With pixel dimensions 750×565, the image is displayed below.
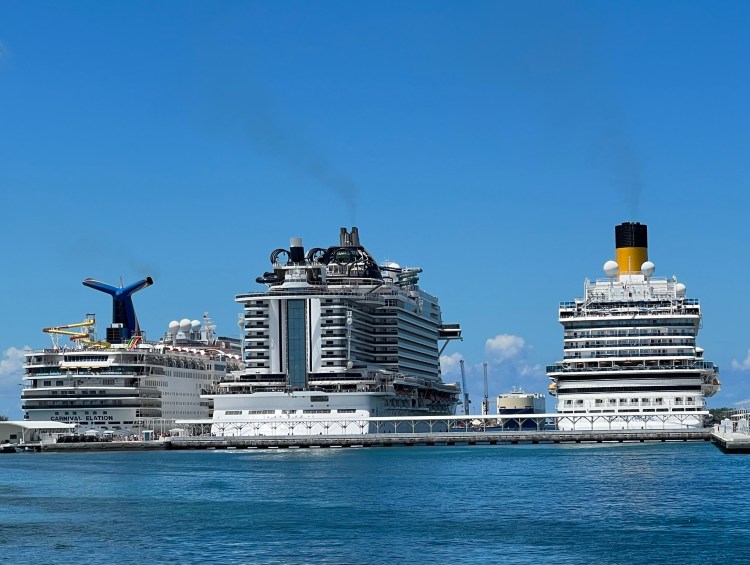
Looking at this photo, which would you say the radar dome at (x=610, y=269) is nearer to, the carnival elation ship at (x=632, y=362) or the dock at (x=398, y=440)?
the carnival elation ship at (x=632, y=362)

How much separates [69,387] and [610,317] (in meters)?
66.0

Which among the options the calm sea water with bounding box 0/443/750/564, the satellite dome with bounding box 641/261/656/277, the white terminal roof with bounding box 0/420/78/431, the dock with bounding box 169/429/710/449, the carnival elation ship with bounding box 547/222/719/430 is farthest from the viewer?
the white terminal roof with bounding box 0/420/78/431

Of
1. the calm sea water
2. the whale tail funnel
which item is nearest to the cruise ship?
the whale tail funnel

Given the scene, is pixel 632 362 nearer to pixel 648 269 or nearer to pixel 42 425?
pixel 648 269

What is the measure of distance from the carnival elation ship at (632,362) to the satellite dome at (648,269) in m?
2.84

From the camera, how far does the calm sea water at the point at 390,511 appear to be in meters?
50.1

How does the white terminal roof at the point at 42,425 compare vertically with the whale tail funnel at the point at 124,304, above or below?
below

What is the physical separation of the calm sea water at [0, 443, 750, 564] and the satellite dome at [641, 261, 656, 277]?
34294 mm

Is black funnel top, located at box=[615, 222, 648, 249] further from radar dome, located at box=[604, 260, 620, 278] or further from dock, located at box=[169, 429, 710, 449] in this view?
dock, located at box=[169, 429, 710, 449]

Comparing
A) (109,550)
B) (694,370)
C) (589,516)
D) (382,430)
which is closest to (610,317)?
(694,370)

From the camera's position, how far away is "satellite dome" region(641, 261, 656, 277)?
139m

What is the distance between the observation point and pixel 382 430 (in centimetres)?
14750

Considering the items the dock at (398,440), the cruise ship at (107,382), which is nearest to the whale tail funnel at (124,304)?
the cruise ship at (107,382)

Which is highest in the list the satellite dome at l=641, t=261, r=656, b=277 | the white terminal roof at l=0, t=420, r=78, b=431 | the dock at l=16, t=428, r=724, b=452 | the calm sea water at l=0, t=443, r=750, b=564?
the satellite dome at l=641, t=261, r=656, b=277
